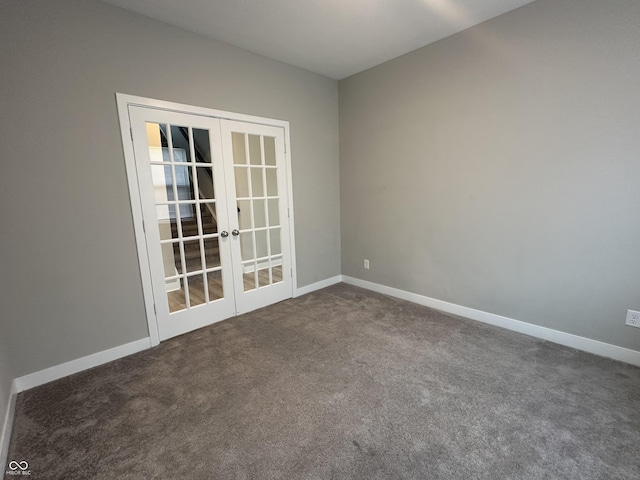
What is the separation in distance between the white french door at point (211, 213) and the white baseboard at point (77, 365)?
0.72 ft

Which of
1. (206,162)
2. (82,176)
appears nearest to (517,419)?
(206,162)

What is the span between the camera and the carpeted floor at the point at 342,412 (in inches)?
54.2

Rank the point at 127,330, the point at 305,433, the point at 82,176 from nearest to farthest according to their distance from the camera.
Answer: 1. the point at 305,433
2. the point at 82,176
3. the point at 127,330

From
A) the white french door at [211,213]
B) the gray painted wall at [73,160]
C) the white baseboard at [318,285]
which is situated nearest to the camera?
the gray painted wall at [73,160]

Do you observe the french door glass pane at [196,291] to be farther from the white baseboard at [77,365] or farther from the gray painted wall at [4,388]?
the gray painted wall at [4,388]

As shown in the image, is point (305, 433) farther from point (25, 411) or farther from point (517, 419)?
point (25, 411)

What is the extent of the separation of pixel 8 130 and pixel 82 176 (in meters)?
0.44

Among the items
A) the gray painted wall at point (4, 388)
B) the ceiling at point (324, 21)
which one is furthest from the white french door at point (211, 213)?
the gray painted wall at point (4, 388)

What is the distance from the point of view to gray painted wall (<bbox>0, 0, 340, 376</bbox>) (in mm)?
1857

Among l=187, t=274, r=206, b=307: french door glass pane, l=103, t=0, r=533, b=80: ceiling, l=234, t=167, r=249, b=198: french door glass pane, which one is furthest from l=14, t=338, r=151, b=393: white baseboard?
l=103, t=0, r=533, b=80: ceiling

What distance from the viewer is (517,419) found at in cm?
162

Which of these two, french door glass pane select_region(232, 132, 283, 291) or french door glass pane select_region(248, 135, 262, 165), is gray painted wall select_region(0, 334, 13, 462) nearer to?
french door glass pane select_region(232, 132, 283, 291)

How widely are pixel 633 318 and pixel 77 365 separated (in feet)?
→ 13.7

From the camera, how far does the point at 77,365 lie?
2166 mm
